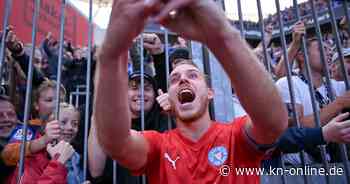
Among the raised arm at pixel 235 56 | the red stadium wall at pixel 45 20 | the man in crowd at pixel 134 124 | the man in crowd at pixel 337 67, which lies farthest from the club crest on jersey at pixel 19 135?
the man in crowd at pixel 337 67

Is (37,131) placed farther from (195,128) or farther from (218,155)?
(218,155)

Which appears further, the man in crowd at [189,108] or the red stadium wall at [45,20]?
the red stadium wall at [45,20]

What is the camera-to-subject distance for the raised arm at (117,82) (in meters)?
0.90

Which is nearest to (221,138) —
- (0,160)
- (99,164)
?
(99,164)

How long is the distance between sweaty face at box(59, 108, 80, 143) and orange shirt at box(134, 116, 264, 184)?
967mm

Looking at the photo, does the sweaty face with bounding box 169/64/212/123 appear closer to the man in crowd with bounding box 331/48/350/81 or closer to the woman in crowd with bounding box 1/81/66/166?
the woman in crowd with bounding box 1/81/66/166

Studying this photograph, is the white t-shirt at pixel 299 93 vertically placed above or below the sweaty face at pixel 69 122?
above

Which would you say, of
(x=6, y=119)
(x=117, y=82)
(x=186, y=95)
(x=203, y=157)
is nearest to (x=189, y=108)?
(x=186, y=95)

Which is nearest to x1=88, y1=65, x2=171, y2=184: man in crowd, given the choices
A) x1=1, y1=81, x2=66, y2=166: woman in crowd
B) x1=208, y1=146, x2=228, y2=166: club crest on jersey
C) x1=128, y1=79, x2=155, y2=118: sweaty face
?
x1=128, y1=79, x2=155, y2=118: sweaty face

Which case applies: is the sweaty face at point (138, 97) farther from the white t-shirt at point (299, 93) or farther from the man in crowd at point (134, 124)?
the white t-shirt at point (299, 93)

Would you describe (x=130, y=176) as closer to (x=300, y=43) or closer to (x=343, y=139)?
(x=343, y=139)

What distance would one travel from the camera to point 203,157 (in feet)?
5.21

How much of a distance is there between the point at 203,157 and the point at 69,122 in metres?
1.25

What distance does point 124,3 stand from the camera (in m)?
0.89
